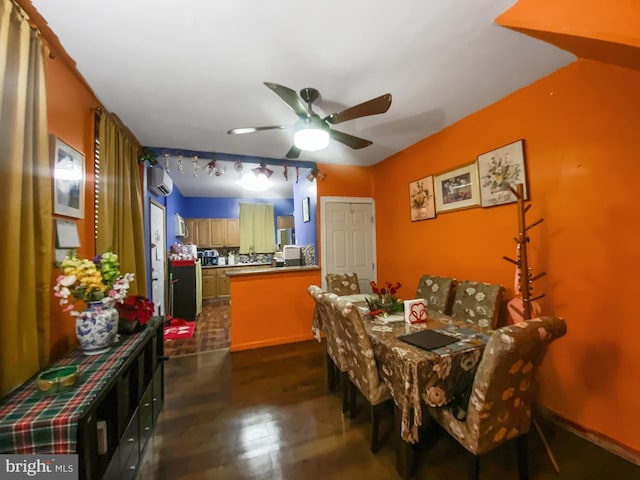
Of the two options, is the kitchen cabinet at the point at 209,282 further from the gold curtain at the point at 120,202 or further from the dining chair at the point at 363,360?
the dining chair at the point at 363,360

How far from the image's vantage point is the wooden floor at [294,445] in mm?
1549

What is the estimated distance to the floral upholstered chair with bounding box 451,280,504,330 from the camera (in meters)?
2.10

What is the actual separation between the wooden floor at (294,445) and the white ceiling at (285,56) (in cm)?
252

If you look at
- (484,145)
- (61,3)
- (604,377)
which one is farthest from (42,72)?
(604,377)

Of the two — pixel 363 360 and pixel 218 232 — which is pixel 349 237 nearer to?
pixel 363 360

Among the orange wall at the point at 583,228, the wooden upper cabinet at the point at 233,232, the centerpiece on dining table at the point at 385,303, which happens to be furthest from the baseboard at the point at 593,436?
the wooden upper cabinet at the point at 233,232

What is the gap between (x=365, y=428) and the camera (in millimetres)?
1930

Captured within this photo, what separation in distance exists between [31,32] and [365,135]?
2.56 m

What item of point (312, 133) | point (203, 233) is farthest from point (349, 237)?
point (203, 233)

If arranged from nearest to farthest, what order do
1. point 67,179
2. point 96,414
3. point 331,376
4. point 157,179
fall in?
point 96,414 < point 67,179 < point 331,376 < point 157,179

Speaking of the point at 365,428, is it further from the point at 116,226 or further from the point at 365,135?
the point at 365,135

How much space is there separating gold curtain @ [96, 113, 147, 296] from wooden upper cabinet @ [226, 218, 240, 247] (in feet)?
13.6

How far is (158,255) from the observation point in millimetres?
3910

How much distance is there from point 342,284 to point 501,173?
1.97 m
